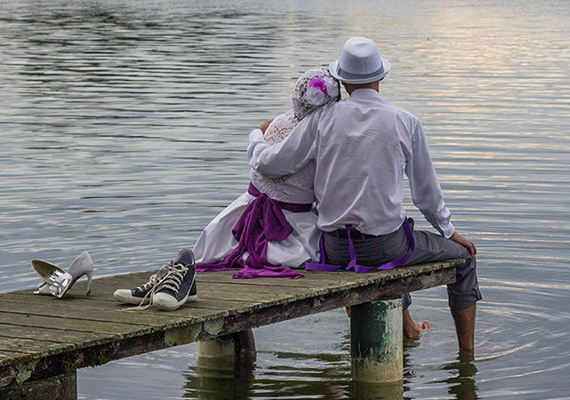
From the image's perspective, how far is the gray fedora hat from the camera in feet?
17.5

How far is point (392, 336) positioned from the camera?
543cm

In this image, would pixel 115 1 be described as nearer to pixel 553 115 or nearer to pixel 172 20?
pixel 172 20

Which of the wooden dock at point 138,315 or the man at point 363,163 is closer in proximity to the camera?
the wooden dock at point 138,315

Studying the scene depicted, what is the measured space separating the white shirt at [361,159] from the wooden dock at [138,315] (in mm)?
347

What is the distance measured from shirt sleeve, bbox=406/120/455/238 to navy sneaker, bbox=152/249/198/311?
1383 mm

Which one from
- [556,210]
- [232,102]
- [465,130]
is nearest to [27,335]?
[556,210]

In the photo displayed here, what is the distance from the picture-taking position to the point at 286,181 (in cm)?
565

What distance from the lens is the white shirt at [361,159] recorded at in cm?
527

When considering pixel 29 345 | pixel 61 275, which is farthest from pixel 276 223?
pixel 29 345

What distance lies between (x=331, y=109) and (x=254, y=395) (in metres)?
1.73

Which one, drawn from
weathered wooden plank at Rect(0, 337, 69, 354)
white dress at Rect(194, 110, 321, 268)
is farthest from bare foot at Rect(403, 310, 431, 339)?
weathered wooden plank at Rect(0, 337, 69, 354)

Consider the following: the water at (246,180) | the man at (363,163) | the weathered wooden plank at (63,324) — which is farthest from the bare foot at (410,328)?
the weathered wooden plank at (63,324)

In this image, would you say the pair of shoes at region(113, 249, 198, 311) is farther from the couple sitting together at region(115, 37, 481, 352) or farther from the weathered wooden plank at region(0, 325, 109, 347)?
the weathered wooden plank at region(0, 325, 109, 347)

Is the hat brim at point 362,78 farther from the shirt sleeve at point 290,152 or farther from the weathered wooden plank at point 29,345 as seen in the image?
the weathered wooden plank at point 29,345
